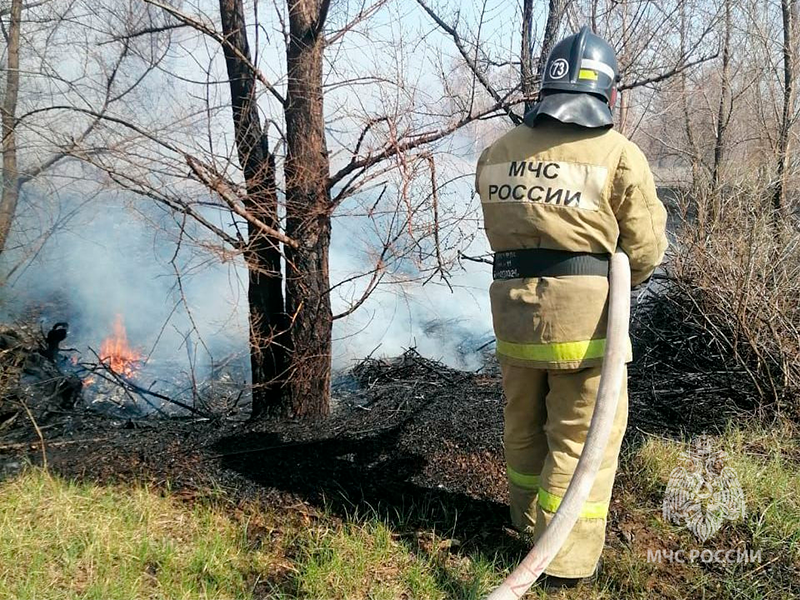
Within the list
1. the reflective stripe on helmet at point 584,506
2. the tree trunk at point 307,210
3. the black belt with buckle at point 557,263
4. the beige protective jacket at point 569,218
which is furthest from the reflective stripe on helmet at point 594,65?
the tree trunk at point 307,210

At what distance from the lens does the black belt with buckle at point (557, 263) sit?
8.02 ft

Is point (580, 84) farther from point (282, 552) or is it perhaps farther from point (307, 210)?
point (282, 552)

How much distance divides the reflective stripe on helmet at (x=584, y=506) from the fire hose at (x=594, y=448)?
135mm

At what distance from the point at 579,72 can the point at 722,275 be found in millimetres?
2563

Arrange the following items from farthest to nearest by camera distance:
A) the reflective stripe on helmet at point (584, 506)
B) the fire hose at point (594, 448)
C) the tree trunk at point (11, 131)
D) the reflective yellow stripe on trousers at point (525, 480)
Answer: the tree trunk at point (11, 131) < the reflective yellow stripe on trousers at point (525, 480) < the reflective stripe on helmet at point (584, 506) < the fire hose at point (594, 448)

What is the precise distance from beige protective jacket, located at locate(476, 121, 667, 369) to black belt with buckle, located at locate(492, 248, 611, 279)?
0.03 m

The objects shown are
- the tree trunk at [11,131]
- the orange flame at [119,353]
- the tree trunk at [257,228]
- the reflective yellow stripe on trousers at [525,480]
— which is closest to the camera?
the reflective yellow stripe on trousers at [525,480]

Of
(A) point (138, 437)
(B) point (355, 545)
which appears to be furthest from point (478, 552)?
(A) point (138, 437)

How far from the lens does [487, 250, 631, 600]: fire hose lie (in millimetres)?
2252

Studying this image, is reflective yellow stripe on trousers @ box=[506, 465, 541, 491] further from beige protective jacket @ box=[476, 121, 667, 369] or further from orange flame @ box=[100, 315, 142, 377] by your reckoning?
orange flame @ box=[100, 315, 142, 377]

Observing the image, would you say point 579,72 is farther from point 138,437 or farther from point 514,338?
point 138,437

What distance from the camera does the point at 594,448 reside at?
2.32 metres

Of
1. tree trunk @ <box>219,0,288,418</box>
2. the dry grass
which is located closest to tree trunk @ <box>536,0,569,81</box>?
the dry grass

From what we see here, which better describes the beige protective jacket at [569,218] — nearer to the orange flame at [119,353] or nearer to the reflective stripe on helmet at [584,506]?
the reflective stripe on helmet at [584,506]
